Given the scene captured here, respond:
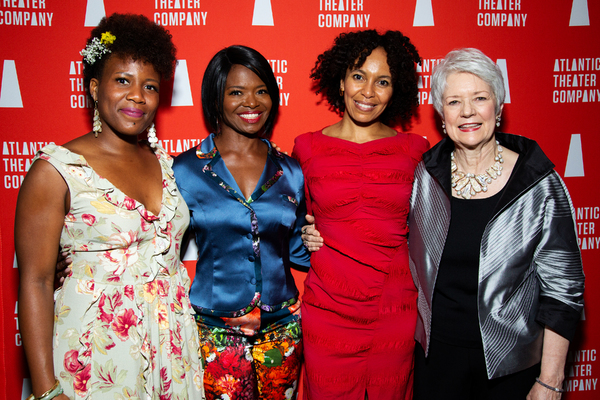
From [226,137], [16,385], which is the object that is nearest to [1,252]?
[16,385]

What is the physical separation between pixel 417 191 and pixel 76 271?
142 cm

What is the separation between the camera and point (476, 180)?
164cm

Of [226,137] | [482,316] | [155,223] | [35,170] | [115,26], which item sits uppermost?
[115,26]

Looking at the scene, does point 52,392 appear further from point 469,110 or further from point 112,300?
point 469,110

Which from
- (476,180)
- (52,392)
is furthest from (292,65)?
(52,392)

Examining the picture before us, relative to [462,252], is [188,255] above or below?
below

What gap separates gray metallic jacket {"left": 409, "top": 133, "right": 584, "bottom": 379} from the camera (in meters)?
1.49

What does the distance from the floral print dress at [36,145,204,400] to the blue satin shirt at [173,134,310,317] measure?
203 mm

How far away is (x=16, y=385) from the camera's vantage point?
227 cm

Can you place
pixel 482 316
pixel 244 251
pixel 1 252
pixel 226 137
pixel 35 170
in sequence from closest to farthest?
pixel 35 170 → pixel 482 316 → pixel 244 251 → pixel 226 137 → pixel 1 252

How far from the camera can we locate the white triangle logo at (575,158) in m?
2.35

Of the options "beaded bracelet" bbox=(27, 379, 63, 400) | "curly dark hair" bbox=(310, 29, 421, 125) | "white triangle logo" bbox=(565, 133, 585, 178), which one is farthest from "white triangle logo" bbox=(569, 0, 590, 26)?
"beaded bracelet" bbox=(27, 379, 63, 400)

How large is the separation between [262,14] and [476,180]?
1425 mm

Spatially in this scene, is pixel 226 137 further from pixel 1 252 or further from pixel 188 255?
A: pixel 1 252
